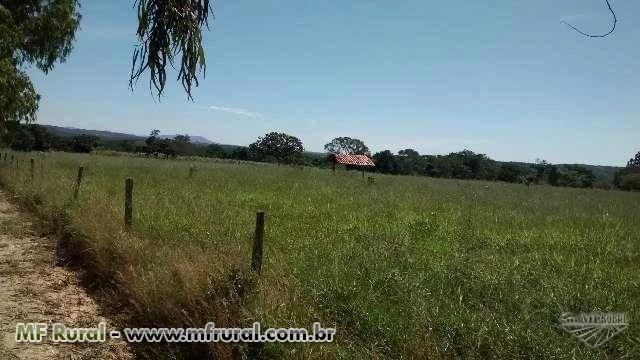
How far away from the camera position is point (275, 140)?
126938 mm

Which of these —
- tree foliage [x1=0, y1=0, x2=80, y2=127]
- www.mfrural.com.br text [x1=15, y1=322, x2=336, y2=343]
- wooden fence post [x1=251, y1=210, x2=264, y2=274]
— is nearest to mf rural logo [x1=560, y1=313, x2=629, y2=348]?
www.mfrural.com.br text [x1=15, y1=322, x2=336, y2=343]

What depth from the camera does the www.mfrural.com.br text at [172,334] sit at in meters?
4.04

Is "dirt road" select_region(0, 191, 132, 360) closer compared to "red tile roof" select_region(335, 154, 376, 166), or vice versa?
"dirt road" select_region(0, 191, 132, 360)

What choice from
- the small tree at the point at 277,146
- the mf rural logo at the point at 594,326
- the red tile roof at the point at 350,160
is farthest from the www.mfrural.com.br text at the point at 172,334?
the small tree at the point at 277,146

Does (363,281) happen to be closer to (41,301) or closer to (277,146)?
(41,301)

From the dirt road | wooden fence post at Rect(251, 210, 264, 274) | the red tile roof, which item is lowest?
the dirt road

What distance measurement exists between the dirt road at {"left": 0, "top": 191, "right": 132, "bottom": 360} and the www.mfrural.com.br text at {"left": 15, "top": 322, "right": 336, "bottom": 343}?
11 cm

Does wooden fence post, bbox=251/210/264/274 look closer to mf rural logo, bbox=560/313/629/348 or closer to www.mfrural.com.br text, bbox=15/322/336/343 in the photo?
www.mfrural.com.br text, bbox=15/322/336/343

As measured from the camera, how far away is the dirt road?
4859 millimetres

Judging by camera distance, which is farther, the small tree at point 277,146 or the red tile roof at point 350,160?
the small tree at point 277,146

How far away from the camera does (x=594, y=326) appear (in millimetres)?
4496

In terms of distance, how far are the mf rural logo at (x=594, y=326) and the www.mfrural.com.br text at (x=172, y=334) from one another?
7.12 feet

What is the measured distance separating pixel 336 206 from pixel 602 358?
11.0 metres

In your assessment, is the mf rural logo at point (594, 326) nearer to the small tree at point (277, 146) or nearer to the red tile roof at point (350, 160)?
the red tile roof at point (350, 160)
